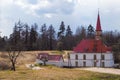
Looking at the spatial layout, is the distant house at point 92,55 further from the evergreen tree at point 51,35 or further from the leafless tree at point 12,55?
the evergreen tree at point 51,35

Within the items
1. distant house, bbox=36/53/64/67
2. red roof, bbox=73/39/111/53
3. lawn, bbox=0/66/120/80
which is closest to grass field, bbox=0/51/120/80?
lawn, bbox=0/66/120/80

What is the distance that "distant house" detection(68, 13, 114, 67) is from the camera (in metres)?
83.8

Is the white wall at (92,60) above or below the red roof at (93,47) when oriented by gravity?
below

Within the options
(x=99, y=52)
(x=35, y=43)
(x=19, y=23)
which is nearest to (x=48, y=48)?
(x=35, y=43)

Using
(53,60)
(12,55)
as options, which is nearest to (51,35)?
(53,60)

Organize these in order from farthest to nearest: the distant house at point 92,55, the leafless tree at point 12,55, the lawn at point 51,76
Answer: the distant house at point 92,55, the leafless tree at point 12,55, the lawn at point 51,76

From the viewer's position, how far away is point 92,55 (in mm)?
85250

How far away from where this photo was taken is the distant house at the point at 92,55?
83750 millimetres

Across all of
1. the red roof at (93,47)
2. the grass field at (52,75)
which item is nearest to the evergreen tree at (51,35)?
the red roof at (93,47)

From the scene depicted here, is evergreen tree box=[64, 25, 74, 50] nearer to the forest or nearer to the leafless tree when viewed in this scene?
the forest

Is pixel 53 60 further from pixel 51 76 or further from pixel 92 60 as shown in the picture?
pixel 51 76

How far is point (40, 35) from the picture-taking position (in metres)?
136

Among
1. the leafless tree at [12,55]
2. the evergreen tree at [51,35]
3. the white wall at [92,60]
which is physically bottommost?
the white wall at [92,60]

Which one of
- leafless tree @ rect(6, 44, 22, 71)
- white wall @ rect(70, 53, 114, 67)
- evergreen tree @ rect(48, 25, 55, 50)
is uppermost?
evergreen tree @ rect(48, 25, 55, 50)
